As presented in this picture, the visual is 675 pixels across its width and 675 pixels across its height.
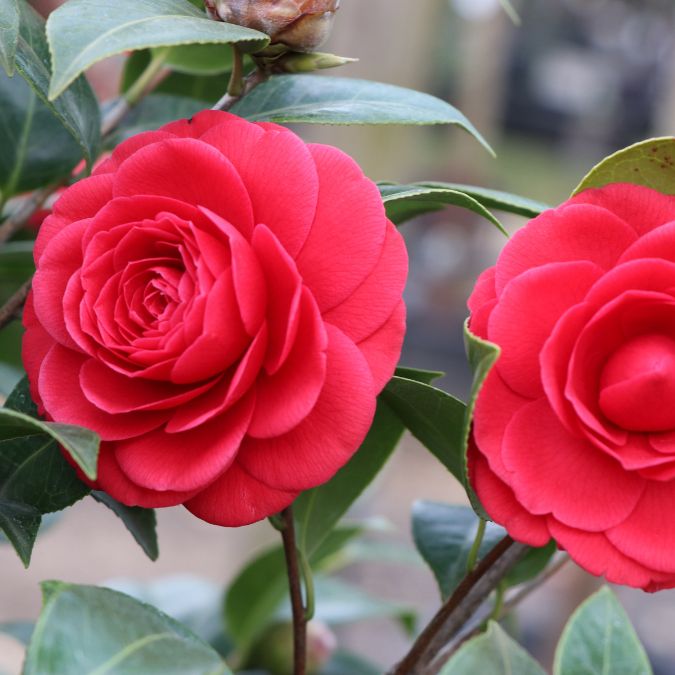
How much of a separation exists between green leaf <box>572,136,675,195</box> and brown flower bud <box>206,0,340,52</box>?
0.61ft

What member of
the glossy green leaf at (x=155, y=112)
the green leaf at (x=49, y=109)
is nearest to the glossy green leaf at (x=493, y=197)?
the green leaf at (x=49, y=109)

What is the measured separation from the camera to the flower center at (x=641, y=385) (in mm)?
498

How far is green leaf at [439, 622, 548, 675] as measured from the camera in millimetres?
586

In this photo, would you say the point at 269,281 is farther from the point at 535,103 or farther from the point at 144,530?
the point at 535,103

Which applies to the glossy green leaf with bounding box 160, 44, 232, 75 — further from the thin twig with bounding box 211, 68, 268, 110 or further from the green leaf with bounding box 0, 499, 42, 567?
the green leaf with bounding box 0, 499, 42, 567

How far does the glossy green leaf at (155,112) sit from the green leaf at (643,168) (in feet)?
1.46

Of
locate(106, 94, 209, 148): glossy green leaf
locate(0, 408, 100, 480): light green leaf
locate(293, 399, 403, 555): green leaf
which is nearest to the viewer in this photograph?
locate(0, 408, 100, 480): light green leaf

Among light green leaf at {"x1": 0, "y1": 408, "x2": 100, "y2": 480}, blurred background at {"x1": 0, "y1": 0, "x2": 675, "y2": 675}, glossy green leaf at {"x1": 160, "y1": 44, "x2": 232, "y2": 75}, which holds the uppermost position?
glossy green leaf at {"x1": 160, "y1": 44, "x2": 232, "y2": 75}

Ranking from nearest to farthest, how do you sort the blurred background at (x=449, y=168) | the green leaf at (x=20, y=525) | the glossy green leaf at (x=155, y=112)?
1. the green leaf at (x=20, y=525)
2. the glossy green leaf at (x=155, y=112)
3. the blurred background at (x=449, y=168)

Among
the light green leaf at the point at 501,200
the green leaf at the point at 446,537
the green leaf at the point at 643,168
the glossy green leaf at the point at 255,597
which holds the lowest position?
the glossy green leaf at the point at 255,597

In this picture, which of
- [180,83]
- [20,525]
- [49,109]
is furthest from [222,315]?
[180,83]

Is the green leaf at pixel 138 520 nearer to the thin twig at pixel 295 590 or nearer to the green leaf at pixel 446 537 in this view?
the thin twig at pixel 295 590

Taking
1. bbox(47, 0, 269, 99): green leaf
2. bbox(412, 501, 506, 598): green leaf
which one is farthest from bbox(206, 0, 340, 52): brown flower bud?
bbox(412, 501, 506, 598): green leaf

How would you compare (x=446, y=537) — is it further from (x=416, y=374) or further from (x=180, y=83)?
(x=180, y=83)
